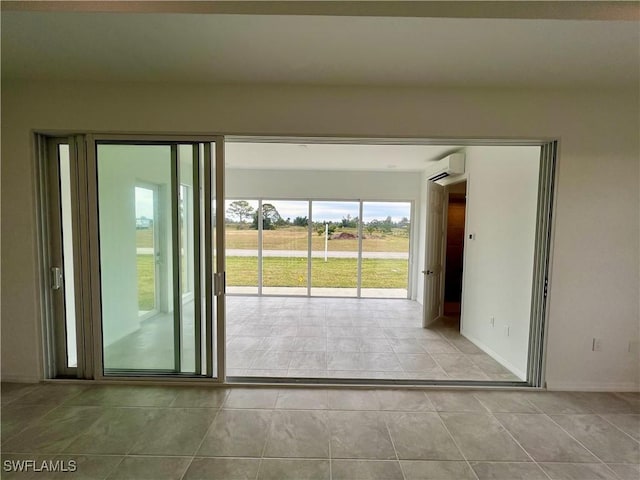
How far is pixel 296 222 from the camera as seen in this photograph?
6074 millimetres

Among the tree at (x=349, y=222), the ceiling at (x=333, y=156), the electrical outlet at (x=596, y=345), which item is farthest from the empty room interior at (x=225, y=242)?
the tree at (x=349, y=222)

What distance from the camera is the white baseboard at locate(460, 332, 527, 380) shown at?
2734 millimetres

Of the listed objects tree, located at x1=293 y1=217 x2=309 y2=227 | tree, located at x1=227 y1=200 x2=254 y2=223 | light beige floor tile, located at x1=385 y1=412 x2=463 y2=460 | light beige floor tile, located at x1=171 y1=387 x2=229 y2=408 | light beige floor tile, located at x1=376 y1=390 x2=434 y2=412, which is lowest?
light beige floor tile, located at x1=171 y1=387 x2=229 y2=408

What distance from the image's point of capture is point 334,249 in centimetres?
605

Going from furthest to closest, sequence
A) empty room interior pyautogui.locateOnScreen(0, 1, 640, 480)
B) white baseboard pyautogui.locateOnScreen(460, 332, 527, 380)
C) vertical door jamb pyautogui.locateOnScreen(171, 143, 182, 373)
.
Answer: white baseboard pyautogui.locateOnScreen(460, 332, 527, 380)
vertical door jamb pyautogui.locateOnScreen(171, 143, 182, 373)
empty room interior pyautogui.locateOnScreen(0, 1, 640, 480)

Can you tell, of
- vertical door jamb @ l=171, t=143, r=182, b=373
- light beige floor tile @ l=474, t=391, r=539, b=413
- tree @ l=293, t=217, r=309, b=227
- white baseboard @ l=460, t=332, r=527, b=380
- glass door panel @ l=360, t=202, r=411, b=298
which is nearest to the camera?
light beige floor tile @ l=474, t=391, r=539, b=413

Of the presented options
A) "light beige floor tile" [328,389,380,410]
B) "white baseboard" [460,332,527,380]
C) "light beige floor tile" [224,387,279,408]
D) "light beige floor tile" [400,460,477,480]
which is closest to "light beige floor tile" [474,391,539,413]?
"white baseboard" [460,332,527,380]

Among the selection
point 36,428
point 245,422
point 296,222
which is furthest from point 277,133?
point 296,222

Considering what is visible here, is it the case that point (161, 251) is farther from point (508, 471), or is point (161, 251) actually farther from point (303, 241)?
point (303, 241)

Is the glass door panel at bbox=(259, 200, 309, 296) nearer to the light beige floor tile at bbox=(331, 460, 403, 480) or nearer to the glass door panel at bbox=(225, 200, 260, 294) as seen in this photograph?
the glass door panel at bbox=(225, 200, 260, 294)

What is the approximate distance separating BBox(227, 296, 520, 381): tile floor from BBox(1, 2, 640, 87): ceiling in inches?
105

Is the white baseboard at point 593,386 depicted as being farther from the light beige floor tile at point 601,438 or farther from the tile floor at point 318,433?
the light beige floor tile at point 601,438

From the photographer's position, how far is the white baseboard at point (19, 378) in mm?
2428

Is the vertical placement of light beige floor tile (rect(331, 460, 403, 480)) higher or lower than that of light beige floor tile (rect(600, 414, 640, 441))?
lower
